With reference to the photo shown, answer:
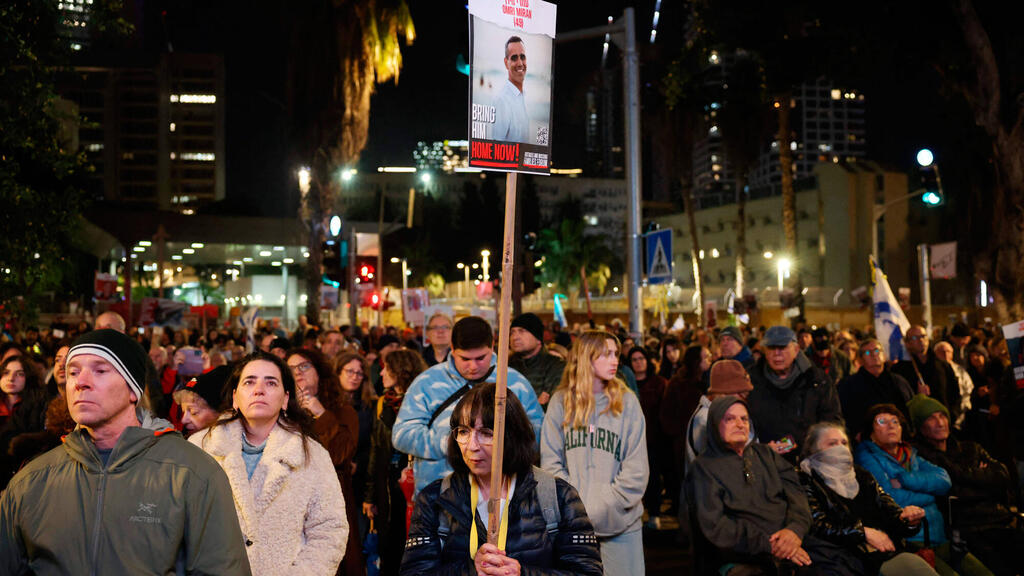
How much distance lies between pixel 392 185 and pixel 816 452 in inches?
5391

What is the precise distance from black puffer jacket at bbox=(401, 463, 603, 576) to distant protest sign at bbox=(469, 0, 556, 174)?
146 centimetres

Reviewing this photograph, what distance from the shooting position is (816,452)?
6.31m

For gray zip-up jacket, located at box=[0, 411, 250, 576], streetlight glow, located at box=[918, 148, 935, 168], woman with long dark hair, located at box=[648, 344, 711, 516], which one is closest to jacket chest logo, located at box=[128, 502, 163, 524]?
gray zip-up jacket, located at box=[0, 411, 250, 576]

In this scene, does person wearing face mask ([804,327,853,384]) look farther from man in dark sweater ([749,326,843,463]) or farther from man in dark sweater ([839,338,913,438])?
man in dark sweater ([749,326,843,463])

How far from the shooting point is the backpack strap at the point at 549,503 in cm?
345

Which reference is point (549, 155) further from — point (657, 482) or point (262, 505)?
point (657, 482)

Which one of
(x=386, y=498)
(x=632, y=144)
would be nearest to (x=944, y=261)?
(x=632, y=144)

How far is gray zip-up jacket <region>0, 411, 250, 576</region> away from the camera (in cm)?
283

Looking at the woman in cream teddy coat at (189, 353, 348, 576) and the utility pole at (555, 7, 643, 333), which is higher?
the utility pole at (555, 7, 643, 333)

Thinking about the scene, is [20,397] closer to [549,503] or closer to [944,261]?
[549,503]

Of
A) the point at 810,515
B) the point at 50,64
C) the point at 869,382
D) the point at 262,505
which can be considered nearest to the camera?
the point at 262,505

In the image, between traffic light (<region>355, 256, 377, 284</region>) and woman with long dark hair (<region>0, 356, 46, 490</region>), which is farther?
traffic light (<region>355, 256, 377, 284</region>)

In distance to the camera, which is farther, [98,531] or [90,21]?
[90,21]

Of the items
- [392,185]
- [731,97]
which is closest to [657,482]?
[731,97]
